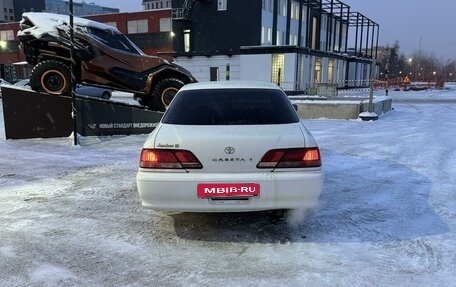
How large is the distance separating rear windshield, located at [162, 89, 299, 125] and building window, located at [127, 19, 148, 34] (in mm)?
49170

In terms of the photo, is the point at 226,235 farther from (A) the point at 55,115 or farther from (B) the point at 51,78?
(B) the point at 51,78

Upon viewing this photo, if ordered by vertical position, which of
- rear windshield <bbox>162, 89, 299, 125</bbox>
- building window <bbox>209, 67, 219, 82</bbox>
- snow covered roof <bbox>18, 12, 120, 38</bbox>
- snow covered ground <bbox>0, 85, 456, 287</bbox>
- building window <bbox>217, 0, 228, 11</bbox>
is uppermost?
building window <bbox>217, 0, 228, 11</bbox>

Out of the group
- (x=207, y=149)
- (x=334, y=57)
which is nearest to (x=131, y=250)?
(x=207, y=149)

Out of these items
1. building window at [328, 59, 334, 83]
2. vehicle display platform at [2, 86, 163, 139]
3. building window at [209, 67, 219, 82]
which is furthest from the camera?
building window at [328, 59, 334, 83]

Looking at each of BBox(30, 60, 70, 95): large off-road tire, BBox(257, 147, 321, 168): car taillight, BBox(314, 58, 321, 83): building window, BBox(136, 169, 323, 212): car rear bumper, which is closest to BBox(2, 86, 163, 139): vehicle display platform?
BBox(30, 60, 70, 95): large off-road tire

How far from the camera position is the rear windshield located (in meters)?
4.30

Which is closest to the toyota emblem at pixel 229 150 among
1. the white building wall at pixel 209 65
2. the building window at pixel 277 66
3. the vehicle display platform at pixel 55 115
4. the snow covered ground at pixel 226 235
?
the snow covered ground at pixel 226 235

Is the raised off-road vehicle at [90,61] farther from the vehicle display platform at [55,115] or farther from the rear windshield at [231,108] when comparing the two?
the rear windshield at [231,108]

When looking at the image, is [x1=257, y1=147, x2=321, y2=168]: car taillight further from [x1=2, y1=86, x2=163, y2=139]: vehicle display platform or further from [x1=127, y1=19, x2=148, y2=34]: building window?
[x1=127, y1=19, x2=148, y2=34]: building window

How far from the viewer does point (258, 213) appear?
4.73m

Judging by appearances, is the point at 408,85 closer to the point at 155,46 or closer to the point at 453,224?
the point at 155,46

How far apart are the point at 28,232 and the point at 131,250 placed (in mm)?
1227

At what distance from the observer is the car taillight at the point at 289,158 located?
378 centimetres

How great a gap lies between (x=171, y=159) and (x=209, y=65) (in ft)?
98.4
